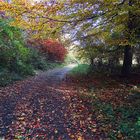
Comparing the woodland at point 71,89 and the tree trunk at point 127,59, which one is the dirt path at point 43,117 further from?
the tree trunk at point 127,59

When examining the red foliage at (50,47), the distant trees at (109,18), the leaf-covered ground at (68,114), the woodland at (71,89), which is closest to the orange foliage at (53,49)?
the red foliage at (50,47)

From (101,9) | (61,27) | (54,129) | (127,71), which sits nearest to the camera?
(54,129)

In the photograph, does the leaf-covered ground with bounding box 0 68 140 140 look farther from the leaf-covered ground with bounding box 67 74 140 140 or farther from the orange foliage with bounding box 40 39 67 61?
the orange foliage with bounding box 40 39 67 61

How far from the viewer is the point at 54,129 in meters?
5.73

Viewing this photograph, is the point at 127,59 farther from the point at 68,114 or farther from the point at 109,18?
the point at 68,114

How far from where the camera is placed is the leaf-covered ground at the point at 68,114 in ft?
18.0

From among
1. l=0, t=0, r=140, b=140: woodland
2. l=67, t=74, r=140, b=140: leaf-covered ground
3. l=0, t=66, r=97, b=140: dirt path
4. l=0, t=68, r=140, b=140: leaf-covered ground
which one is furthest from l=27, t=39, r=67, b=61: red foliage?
l=0, t=66, r=97, b=140: dirt path

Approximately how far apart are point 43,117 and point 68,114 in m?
0.78

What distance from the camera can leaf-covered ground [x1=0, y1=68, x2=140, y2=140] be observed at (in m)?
5.48

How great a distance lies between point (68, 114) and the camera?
694 cm

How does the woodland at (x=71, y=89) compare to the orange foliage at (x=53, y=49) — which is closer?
the woodland at (x=71, y=89)

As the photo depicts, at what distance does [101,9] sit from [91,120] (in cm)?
483

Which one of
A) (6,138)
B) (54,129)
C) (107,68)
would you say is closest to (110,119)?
(54,129)

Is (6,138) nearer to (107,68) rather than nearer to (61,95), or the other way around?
(61,95)
